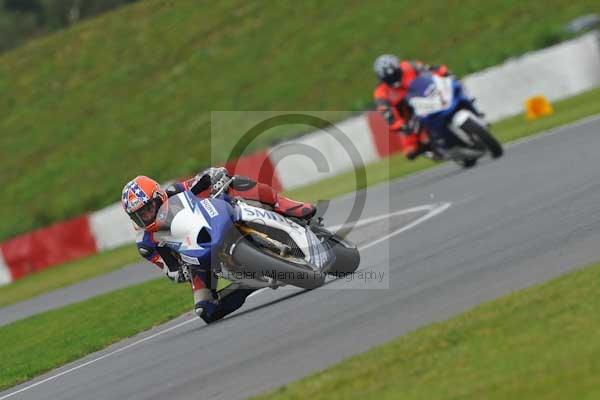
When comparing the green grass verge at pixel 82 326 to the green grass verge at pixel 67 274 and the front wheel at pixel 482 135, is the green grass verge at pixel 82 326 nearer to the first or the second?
the green grass verge at pixel 67 274

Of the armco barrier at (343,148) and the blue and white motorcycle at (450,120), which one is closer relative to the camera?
the blue and white motorcycle at (450,120)

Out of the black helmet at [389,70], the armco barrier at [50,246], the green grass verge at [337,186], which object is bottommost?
the armco barrier at [50,246]

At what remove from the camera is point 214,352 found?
345 inches

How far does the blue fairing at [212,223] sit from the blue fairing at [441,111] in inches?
298

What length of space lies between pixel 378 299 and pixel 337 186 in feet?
44.8

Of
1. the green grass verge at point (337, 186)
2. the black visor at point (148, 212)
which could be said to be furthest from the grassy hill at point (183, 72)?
the black visor at point (148, 212)

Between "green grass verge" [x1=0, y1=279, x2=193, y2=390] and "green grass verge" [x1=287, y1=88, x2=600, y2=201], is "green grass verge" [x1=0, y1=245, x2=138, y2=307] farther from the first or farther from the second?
"green grass verge" [x1=287, y1=88, x2=600, y2=201]

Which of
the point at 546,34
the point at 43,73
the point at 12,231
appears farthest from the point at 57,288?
the point at 43,73

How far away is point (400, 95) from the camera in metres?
16.7

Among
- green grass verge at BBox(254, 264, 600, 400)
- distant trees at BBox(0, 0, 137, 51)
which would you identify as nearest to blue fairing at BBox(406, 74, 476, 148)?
green grass verge at BBox(254, 264, 600, 400)

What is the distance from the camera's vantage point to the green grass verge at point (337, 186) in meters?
19.7

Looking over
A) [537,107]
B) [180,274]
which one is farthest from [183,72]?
[180,274]

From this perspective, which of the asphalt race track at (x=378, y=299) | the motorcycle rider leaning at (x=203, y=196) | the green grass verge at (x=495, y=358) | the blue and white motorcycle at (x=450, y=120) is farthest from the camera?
the blue and white motorcycle at (x=450, y=120)

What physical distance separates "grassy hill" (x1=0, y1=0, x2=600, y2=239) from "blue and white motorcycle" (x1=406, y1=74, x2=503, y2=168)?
11.2 metres
